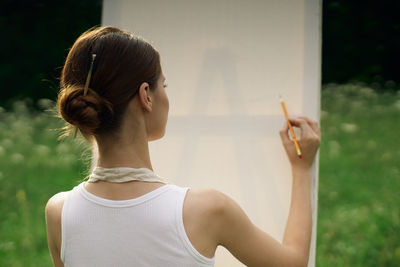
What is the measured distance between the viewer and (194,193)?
3.51ft

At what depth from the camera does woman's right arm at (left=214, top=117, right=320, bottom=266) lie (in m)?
1.08

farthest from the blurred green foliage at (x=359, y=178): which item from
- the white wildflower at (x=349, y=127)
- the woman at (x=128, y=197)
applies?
the woman at (x=128, y=197)

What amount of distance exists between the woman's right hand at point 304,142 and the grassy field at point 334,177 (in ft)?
6.17

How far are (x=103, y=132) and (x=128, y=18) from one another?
2.30ft

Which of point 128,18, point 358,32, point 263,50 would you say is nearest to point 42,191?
point 128,18

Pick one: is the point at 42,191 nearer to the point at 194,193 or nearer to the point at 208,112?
the point at 208,112

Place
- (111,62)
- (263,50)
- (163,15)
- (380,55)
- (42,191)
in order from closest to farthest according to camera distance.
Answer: (111,62), (263,50), (163,15), (42,191), (380,55)

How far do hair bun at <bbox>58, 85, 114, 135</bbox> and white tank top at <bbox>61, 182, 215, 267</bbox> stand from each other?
0.55 ft

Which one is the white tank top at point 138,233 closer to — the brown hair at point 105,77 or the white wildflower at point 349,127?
the brown hair at point 105,77

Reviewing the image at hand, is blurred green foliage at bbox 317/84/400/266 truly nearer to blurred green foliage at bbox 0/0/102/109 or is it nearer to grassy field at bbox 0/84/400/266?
grassy field at bbox 0/84/400/266

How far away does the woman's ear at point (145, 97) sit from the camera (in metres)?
1.08

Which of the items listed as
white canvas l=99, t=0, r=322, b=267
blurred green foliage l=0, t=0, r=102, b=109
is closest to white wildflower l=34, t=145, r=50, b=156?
blurred green foliage l=0, t=0, r=102, b=109

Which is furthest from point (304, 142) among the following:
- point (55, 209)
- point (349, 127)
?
point (349, 127)

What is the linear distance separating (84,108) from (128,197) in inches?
8.3
